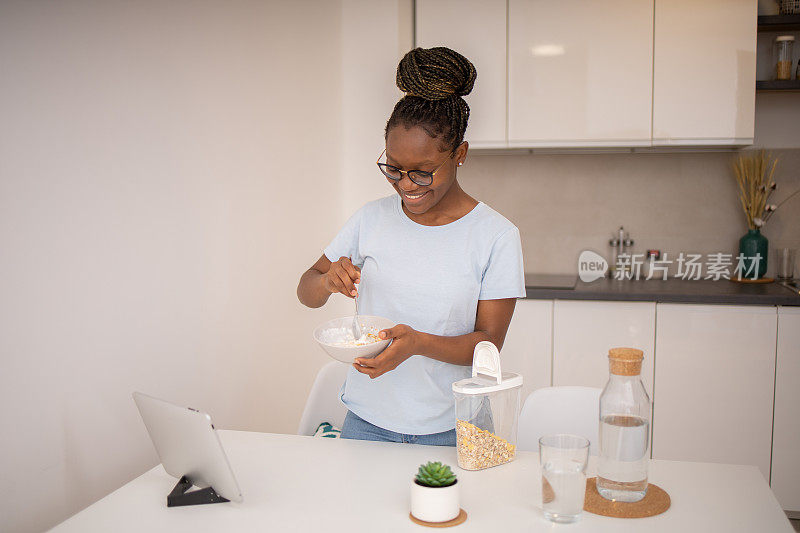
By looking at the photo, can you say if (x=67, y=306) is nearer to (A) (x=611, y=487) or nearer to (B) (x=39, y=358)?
(B) (x=39, y=358)

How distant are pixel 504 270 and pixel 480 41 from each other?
2.00 metres

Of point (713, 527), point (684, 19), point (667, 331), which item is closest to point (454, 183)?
point (713, 527)

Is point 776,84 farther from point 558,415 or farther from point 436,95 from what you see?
point 436,95

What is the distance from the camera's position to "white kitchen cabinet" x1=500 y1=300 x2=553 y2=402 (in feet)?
10.5

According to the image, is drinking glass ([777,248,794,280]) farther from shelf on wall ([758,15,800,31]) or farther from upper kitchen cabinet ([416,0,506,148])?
upper kitchen cabinet ([416,0,506,148])

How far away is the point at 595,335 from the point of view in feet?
10.4

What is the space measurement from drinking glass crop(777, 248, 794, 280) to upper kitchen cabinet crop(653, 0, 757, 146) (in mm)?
619

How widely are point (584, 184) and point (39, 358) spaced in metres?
2.77

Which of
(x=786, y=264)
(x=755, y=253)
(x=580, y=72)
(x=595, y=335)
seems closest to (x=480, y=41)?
(x=580, y=72)

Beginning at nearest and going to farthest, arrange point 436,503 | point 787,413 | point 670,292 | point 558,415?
1. point 436,503
2. point 558,415
3. point 787,413
4. point 670,292

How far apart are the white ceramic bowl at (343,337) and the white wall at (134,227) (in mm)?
444

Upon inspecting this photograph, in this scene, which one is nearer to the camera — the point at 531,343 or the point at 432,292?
the point at 432,292

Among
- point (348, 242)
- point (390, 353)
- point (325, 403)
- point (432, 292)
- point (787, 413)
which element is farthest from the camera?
point (787, 413)

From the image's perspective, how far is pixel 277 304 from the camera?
2.80m
